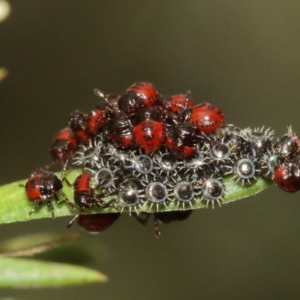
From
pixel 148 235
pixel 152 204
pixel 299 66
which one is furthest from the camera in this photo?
pixel 299 66

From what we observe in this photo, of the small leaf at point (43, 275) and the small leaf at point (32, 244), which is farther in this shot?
the small leaf at point (32, 244)

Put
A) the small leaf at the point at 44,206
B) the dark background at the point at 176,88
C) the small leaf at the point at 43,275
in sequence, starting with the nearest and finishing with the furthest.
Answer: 1. the small leaf at the point at 43,275
2. the small leaf at the point at 44,206
3. the dark background at the point at 176,88

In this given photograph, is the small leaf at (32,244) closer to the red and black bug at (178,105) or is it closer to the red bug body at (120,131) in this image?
the red bug body at (120,131)

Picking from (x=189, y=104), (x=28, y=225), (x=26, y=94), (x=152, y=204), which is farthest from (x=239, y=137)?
(x=26, y=94)

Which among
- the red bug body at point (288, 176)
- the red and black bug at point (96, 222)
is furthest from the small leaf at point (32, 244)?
the red bug body at point (288, 176)

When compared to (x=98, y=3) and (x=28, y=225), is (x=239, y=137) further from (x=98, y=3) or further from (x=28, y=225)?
(x=98, y=3)

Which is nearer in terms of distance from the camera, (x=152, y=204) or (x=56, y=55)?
(x=152, y=204)
